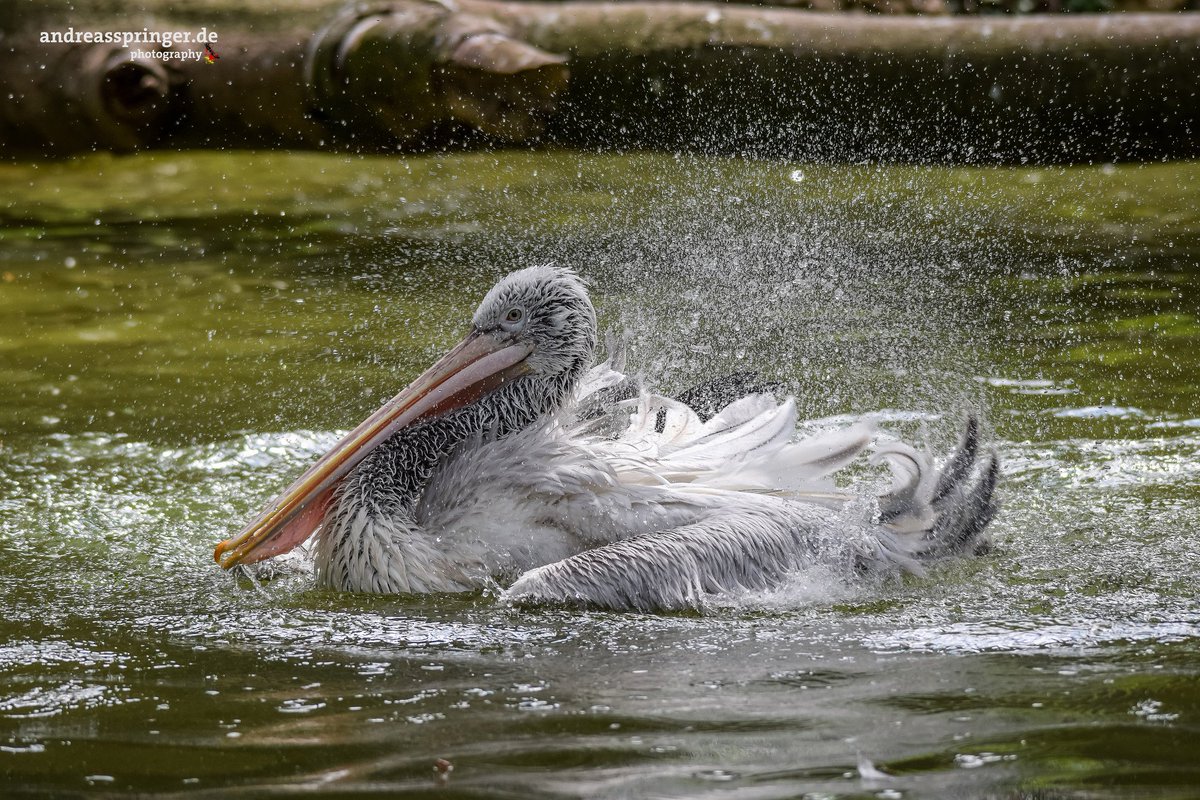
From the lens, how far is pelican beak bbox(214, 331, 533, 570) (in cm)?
466

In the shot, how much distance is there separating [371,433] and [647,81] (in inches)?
193

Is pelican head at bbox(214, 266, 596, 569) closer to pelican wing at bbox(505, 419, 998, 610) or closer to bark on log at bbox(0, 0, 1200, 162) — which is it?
pelican wing at bbox(505, 419, 998, 610)

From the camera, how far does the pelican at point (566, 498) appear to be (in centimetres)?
452

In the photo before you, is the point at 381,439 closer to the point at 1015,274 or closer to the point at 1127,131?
the point at 1015,274

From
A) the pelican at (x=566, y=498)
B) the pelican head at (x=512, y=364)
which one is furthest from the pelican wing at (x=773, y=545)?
the pelican head at (x=512, y=364)

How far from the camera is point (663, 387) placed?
6.87 meters

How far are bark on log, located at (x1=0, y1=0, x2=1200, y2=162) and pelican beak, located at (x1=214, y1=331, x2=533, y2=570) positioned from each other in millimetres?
3805

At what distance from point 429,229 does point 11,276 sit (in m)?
2.55

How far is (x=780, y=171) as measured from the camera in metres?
10.5

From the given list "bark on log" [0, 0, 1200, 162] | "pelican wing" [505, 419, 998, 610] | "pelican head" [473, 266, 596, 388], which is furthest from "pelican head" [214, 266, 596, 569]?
"bark on log" [0, 0, 1200, 162]

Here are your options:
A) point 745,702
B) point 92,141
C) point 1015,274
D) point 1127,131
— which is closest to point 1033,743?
point 745,702

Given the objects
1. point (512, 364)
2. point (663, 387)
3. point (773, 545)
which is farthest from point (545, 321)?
point (663, 387)

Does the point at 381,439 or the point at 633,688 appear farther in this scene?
the point at 381,439

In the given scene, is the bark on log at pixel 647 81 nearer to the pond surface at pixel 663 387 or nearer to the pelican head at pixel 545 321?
the pond surface at pixel 663 387
